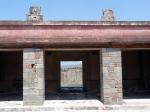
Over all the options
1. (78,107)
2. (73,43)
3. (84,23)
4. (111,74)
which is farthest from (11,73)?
(111,74)

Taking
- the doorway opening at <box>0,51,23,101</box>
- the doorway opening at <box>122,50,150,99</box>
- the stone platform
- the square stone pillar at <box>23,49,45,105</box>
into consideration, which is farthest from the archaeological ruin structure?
the doorway opening at <box>122,50,150,99</box>

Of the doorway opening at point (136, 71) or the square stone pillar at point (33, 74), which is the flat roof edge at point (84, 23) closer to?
the square stone pillar at point (33, 74)

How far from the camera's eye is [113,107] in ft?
39.5

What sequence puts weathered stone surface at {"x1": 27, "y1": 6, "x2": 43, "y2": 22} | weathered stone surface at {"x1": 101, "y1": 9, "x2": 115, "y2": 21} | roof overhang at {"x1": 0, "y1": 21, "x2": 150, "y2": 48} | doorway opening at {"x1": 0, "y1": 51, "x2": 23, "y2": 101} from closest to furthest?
roof overhang at {"x1": 0, "y1": 21, "x2": 150, "y2": 48} → weathered stone surface at {"x1": 27, "y1": 6, "x2": 43, "y2": 22} → weathered stone surface at {"x1": 101, "y1": 9, "x2": 115, "y2": 21} → doorway opening at {"x1": 0, "y1": 51, "x2": 23, "y2": 101}

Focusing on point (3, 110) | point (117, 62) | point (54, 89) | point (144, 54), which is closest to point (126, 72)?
point (144, 54)

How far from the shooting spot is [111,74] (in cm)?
1255

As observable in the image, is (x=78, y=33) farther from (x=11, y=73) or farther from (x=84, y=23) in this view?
(x=11, y=73)

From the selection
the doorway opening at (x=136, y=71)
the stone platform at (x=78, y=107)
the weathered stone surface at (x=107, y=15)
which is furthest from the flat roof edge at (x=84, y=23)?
the doorway opening at (x=136, y=71)

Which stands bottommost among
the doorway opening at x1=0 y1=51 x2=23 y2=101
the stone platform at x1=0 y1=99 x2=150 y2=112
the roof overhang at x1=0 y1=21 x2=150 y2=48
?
the stone platform at x1=0 y1=99 x2=150 y2=112

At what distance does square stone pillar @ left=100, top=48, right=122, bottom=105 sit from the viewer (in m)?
12.5

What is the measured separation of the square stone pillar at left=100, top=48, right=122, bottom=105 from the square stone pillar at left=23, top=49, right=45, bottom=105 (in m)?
2.45

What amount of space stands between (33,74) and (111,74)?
3.07 meters

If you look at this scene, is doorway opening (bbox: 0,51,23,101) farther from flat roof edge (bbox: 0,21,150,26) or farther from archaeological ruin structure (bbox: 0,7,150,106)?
flat roof edge (bbox: 0,21,150,26)

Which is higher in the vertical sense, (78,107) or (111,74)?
(111,74)
